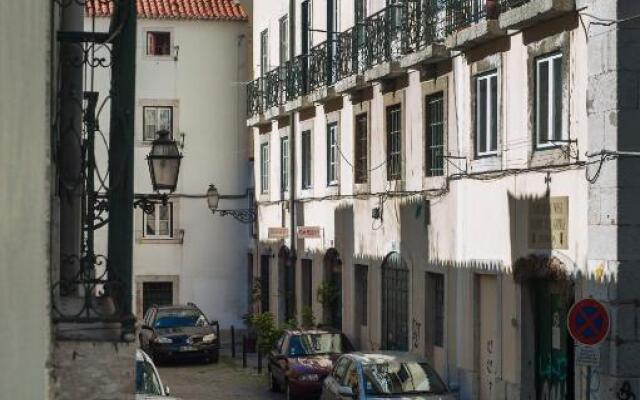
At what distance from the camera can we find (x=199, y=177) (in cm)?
4091

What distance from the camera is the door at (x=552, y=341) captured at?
18297 mm

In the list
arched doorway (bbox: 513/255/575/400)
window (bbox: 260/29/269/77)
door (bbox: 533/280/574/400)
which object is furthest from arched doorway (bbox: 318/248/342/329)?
door (bbox: 533/280/574/400)

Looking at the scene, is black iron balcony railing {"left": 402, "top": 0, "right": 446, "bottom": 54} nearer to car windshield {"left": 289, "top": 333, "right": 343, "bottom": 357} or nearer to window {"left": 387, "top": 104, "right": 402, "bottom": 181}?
window {"left": 387, "top": 104, "right": 402, "bottom": 181}

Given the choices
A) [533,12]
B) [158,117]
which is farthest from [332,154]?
[533,12]

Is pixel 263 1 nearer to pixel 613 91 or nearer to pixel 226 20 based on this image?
pixel 226 20

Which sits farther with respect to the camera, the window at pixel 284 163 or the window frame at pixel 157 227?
the window frame at pixel 157 227

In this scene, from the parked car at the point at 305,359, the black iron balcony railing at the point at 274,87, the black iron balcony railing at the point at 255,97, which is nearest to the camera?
the parked car at the point at 305,359

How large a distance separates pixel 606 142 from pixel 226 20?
83.7 ft

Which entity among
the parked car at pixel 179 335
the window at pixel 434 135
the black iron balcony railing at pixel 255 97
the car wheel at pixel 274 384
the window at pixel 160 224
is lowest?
the car wheel at pixel 274 384

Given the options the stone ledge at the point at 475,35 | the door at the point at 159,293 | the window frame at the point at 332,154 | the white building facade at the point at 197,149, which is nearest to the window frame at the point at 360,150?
the window frame at the point at 332,154

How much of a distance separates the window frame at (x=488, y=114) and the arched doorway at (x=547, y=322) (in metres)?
2.30

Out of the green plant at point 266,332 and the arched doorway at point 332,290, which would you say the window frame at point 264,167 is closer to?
the arched doorway at point 332,290

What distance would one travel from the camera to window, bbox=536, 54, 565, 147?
18.4m

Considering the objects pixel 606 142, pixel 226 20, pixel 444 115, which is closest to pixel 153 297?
pixel 226 20
